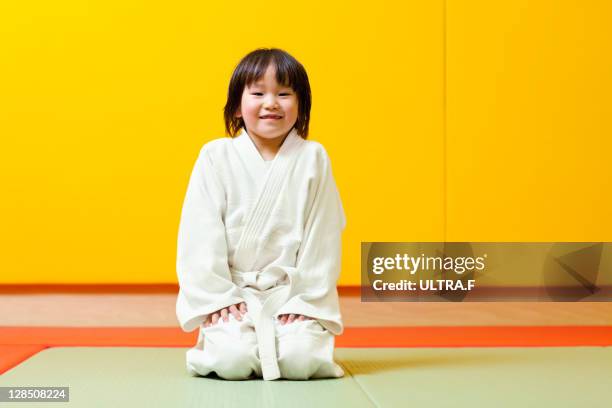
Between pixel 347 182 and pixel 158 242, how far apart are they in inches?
35.1

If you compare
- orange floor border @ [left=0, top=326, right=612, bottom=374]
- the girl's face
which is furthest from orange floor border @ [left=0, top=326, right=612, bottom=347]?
the girl's face

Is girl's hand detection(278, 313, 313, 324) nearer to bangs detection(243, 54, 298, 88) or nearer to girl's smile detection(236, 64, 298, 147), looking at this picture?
girl's smile detection(236, 64, 298, 147)

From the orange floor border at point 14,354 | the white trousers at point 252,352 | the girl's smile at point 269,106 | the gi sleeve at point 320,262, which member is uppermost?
the girl's smile at point 269,106

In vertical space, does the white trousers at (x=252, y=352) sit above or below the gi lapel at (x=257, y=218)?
below

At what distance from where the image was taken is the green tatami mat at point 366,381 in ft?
5.90

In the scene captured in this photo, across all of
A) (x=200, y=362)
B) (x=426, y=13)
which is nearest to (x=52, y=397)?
(x=200, y=362)

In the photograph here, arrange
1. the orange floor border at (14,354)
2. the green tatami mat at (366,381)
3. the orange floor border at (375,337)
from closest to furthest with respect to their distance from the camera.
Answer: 1. the green tatami mat at (366,381)
2. the orange floor border at (14,354)
3. the orange floor border at (375,337)

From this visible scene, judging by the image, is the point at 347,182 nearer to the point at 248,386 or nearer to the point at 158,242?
the point at 158,242

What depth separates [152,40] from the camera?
3.48 m

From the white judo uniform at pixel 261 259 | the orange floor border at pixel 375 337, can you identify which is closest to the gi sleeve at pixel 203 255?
the white judo uniform at pixel 261 259

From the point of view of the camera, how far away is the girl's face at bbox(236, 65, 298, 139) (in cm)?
223

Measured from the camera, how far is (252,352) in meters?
2.04

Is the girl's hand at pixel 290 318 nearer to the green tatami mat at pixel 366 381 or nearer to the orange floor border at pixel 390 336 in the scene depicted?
the green tatami mat at pixel 366 381

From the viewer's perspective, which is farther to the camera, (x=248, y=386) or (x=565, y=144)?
(x=565, y=144)
